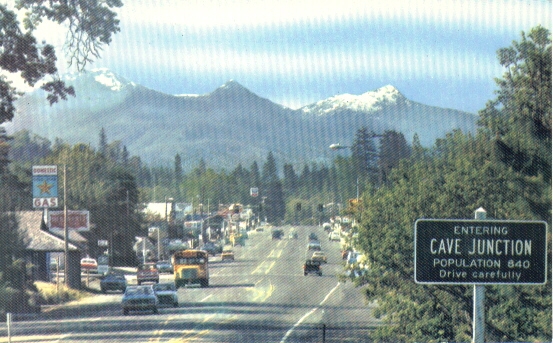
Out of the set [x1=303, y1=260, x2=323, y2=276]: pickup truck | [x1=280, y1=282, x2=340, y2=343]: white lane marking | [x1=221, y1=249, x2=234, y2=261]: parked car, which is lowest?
[x1=280, y1=282, x2=340, y2=343]: white lane marking

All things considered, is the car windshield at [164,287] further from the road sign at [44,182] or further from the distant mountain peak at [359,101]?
the distant mountain peak at [359,101]

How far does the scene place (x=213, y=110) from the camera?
11.7m

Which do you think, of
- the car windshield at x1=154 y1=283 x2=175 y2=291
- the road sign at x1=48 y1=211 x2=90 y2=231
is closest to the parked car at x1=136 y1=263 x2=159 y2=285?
the car windshield at x1=154 y1=283 x2=175 y2=291

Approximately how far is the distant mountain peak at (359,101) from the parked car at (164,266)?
334cm

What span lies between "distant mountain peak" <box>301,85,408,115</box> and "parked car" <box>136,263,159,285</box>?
348 cm

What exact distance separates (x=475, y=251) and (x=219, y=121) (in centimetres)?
701

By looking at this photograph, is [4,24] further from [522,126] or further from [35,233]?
[522,126]

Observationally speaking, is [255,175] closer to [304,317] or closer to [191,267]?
[191,267]

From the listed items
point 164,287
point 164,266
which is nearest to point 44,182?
point 164,266

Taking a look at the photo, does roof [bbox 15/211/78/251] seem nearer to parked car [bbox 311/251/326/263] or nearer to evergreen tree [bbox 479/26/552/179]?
parked car [bbox 311/251/326/263]

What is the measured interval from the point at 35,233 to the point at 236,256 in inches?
154

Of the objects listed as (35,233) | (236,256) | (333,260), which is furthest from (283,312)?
(35,233)

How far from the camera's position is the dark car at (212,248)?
12.4m

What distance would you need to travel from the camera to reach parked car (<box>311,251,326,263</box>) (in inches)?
526
